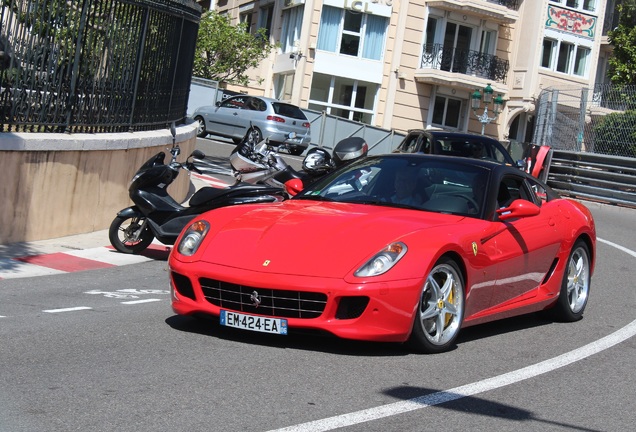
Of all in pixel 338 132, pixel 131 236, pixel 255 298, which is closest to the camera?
pixel 255 298

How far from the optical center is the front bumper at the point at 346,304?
6738 mm

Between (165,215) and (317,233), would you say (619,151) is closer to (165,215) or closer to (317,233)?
(165,215)

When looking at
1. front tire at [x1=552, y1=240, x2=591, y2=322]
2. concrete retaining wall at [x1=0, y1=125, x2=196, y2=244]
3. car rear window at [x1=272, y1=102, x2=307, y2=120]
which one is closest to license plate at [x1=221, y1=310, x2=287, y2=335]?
front tire at [x1=552, y1=240, x2=591, y2=322]

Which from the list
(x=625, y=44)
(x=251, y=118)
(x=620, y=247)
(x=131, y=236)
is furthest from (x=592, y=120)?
(x=625, y=44)

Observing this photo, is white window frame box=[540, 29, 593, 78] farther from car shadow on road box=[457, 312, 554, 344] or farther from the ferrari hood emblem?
the ferrari hood emblem

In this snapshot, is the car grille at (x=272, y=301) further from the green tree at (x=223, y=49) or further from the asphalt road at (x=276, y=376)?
the green tree at (x=223, y=49)

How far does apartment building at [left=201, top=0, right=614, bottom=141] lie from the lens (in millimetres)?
45062

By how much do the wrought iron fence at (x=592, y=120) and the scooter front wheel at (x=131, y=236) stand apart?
17865 mm

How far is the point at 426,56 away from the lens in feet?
153

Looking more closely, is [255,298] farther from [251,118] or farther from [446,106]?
[446,106]

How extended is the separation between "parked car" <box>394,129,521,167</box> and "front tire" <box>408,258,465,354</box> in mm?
10582

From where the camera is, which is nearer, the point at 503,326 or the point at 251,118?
the point at 503,326

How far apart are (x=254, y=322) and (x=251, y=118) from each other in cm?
2785

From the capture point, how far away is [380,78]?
150 feet
